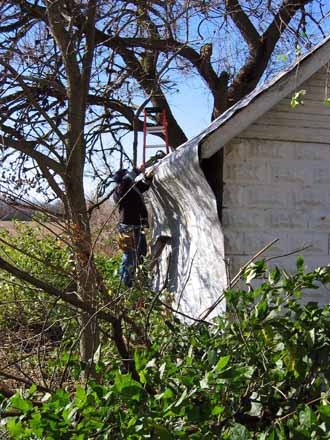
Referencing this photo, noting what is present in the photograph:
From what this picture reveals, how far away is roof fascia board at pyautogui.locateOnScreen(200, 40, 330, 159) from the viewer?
5613 millimetres

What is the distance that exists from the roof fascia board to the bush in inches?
97.8

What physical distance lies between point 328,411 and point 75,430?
92 centimetres

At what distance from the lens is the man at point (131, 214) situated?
7.62 meters

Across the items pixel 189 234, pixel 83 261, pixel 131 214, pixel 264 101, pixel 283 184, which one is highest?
pixel 264 101

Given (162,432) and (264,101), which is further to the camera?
(264,101)

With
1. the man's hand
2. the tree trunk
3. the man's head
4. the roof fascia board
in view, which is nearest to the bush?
the tree trunk

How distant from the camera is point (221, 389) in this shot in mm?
2516

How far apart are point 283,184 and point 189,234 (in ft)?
3.87

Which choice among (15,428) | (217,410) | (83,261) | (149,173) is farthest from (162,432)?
(149,173)

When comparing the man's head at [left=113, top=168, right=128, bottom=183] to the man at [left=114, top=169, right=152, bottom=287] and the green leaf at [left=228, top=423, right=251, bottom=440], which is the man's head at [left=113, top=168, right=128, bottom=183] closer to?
the man at [left=114, top=169, right=152, bottom=287]

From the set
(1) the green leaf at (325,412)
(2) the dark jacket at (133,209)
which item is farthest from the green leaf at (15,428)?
(2) the dark jacket at (133,209)

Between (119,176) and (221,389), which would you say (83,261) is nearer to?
(221,389)

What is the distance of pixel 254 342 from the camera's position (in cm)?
297

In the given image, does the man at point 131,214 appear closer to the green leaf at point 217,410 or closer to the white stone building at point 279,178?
the white stone building at point 279,178
